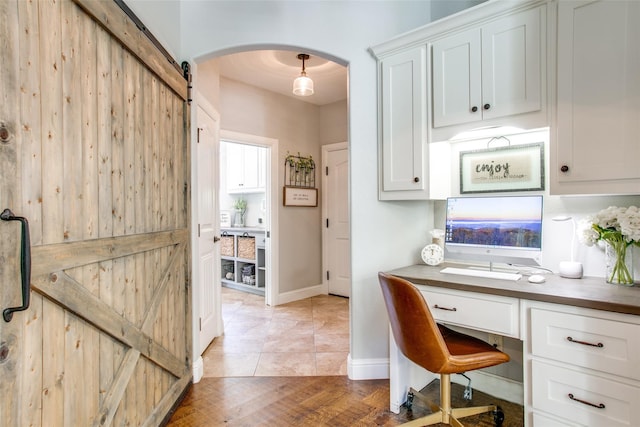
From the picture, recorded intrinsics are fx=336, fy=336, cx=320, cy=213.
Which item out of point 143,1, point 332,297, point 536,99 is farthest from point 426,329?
point 332,297

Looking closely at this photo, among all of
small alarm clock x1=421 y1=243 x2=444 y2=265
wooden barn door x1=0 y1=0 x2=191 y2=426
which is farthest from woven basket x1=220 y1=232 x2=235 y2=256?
small alarm clock x1=421 y1=243 x2=444 y2=265

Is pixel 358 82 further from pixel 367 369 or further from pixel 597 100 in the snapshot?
pixel 367 369

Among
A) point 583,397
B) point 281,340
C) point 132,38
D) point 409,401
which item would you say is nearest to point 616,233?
point 583,397

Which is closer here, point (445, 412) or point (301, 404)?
point (445, 412)

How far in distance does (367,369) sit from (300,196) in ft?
8.48

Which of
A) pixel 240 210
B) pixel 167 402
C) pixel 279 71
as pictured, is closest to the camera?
pixel 167 402

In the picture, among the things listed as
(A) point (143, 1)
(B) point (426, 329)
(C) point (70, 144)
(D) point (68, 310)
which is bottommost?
(B) point (426, 329)

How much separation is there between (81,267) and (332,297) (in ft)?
12.1


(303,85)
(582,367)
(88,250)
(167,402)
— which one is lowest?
(167,402)

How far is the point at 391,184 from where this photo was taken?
232cm

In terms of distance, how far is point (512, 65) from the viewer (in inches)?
71.4

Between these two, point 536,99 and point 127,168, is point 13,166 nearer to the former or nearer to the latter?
point 127,168

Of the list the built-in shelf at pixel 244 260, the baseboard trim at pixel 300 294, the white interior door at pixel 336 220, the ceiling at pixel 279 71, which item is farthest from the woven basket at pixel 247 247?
the ceiling at pixel 279 71

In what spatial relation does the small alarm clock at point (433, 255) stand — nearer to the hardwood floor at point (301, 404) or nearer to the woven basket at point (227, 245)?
the hardwood floor at point (301, 404)
